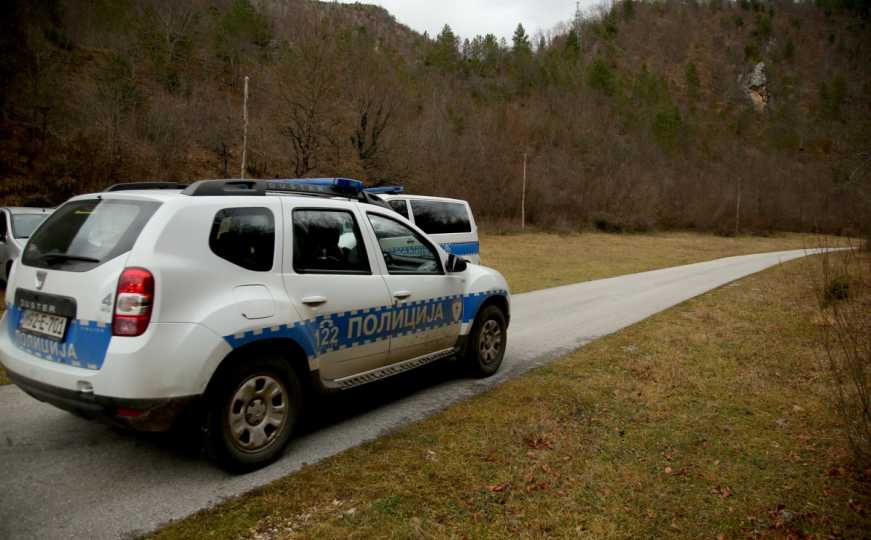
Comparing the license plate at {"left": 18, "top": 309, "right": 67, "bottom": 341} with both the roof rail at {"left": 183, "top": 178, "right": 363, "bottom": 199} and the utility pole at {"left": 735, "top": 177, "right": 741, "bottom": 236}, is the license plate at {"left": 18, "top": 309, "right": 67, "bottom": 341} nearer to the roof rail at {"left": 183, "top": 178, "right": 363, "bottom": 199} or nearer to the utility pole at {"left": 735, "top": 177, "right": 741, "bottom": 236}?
the roof rail at {"left": 183, "top": 178, "right": 363, "bottom": 199}

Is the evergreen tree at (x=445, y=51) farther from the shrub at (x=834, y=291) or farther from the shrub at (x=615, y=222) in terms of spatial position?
the shrub at (x=834, y=291)

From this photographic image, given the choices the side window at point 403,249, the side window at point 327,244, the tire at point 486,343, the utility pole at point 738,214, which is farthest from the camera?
the utility pole at point 738,214

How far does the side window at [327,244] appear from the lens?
13.9 ft

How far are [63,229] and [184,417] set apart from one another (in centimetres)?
166

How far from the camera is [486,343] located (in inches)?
248

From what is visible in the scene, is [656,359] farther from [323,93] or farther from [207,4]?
[207,4]

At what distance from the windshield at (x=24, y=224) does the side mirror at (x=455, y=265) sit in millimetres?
9780

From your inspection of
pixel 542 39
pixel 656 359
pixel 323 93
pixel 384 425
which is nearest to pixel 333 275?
pixel 384 425

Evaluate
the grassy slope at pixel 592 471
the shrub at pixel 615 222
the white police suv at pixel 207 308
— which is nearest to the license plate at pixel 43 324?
the white police suv at pixel 207 308

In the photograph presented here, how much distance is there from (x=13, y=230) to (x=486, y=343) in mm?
10556

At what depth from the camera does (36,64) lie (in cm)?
2712

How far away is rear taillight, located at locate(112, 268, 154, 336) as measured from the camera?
3303 millimetres

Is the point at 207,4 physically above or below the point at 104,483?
above

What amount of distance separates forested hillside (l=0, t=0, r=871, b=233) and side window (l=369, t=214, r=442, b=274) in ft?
11.6
